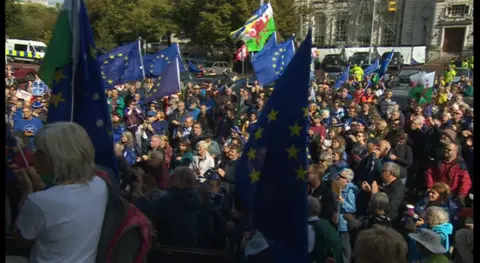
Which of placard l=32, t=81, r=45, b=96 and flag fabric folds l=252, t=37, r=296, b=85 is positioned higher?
flag fabric folds l=252, t=37, r=296, b=85

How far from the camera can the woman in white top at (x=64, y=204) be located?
6.44 feet

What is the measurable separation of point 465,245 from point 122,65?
27.0ft

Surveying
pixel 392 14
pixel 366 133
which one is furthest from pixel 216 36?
pixel 366 133

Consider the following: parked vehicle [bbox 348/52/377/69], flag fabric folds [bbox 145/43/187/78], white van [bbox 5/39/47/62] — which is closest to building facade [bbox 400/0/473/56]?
parked vehicle [bbox 348/52/377/69]

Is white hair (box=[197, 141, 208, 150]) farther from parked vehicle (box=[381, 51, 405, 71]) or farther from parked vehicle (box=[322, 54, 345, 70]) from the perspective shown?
parked vehicle (box=[322, 54, 345, 70])

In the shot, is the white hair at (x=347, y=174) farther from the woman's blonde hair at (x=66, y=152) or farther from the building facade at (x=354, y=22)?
the building facade at (x=354, y=22)

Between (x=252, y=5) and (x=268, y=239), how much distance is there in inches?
1333

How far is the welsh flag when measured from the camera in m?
10.5

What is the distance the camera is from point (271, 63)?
30.7 ft

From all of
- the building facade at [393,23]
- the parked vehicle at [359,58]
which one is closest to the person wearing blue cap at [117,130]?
the parked vehicle at [359,58]

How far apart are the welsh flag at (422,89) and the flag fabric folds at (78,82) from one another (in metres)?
8.25

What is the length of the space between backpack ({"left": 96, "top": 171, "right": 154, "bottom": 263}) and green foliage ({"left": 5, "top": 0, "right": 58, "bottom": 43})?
36.6 meters

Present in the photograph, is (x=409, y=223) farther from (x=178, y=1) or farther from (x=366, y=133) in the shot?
(x=178, y=1)

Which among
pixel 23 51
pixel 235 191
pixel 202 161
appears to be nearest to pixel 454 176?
pixel 235 191
